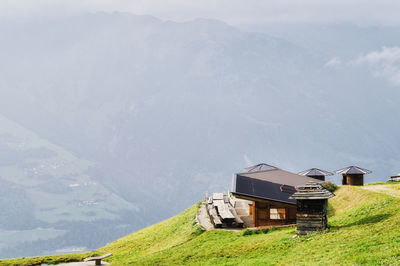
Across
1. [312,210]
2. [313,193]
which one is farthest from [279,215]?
[312,210]

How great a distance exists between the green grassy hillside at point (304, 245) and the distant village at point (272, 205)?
1432 millimetres

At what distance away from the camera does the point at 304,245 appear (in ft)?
78.7

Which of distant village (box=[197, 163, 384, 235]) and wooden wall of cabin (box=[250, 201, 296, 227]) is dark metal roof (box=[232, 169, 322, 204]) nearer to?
distant village (box=[197, 163, 384, 235])

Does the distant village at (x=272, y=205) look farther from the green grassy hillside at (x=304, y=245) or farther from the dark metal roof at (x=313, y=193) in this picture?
the green grassy hillside at (x=304, y=245)

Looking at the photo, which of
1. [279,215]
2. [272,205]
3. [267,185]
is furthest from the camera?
[267,185]

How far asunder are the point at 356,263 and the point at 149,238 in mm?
29650

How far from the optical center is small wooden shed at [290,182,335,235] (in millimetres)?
26703

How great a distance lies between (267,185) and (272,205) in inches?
96.3

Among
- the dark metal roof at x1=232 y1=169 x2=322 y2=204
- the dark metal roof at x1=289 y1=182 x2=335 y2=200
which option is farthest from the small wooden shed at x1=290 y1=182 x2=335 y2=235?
the dark metal roof at x1=232 y1=169 x2=322 y2=204

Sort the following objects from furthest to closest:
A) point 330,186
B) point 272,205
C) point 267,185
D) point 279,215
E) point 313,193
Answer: point 330,186 → point 267,185 → point 279,215 → point 272,205 → point 313,193

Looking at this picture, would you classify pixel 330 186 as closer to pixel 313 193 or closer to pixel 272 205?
pixel 272 205

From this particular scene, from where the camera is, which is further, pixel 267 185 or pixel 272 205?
pixel 267 185

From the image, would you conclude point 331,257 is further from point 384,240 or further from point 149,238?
point 149,238

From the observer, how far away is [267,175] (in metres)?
44.8
